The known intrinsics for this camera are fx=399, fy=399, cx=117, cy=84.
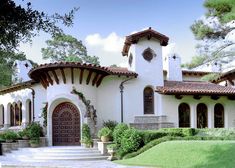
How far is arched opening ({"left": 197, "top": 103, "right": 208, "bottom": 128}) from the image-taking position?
2559 centimetres

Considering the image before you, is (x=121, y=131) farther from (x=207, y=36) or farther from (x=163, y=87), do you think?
(x=207, y=36)

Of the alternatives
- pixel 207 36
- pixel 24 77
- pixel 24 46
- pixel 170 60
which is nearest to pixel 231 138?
pixel 207 36

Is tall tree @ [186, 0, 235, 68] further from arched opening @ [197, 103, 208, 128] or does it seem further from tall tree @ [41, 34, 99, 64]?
tall tree @ [41, 34, 99, 64]

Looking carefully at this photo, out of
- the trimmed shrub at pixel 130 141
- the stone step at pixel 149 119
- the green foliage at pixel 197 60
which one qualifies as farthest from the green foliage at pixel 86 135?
the green foliage at pixel 197 60

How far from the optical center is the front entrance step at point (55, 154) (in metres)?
19.2

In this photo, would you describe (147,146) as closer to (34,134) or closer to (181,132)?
(181,132)

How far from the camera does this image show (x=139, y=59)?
81.7 ft

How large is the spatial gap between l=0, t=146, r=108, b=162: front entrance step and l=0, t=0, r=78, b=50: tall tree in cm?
1235

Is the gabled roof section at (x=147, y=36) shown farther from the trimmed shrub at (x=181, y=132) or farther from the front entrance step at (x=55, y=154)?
the front entrance step at (x=55, y=154)

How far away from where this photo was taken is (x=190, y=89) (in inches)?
969

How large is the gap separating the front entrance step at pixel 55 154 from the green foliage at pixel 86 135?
1.96 ft

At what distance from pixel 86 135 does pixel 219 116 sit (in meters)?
9.67

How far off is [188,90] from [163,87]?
60.7 inches

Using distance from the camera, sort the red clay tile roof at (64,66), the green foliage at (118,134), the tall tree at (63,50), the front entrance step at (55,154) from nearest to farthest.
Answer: the front entrance step at (55,154) → the green foliage at (118,134) → the red clay tile roof at (64,66) → the tall tree at (63,50)
